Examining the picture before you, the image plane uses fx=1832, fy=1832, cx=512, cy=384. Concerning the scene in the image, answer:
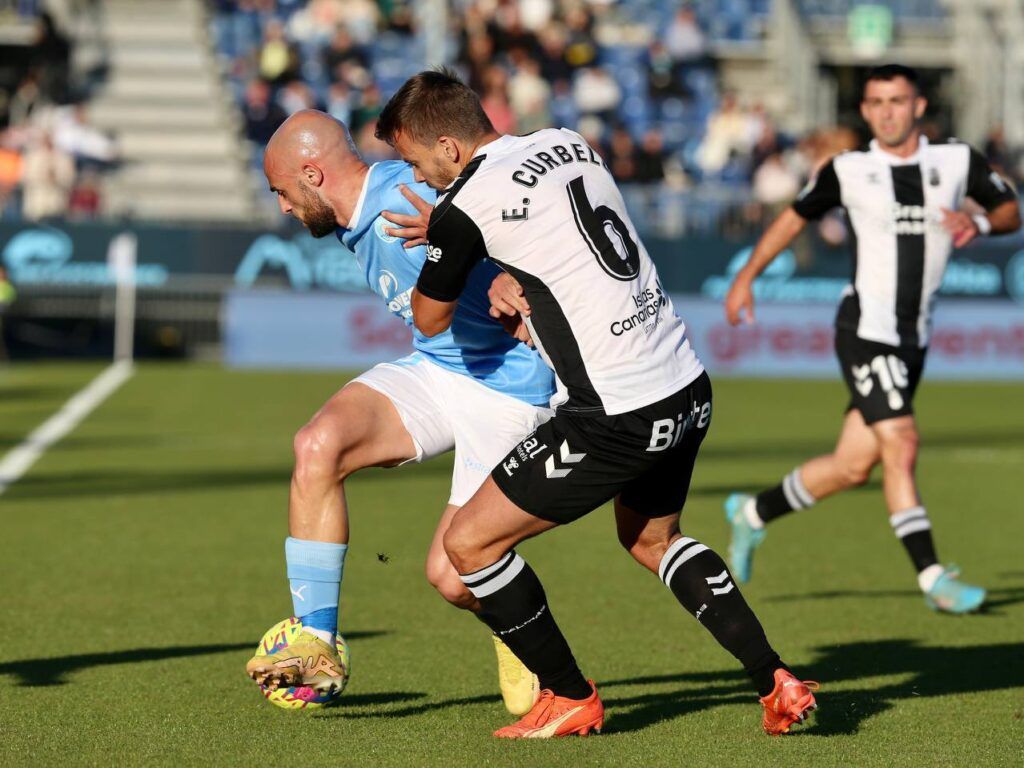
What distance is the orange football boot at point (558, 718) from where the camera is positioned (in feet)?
18.2

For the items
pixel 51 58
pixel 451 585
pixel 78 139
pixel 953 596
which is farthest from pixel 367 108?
pixel 451 585

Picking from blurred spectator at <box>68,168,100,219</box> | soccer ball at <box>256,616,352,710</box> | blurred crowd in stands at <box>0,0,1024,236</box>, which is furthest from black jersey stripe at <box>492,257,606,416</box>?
blurred crowd in stands at <box>0,0,1024,236</box>

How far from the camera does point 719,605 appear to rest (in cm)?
550

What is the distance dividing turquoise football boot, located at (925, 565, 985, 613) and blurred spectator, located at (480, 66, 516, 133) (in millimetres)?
15679

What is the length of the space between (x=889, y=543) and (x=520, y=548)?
2121 mm

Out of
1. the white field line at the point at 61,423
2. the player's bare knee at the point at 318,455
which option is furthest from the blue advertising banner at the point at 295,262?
the player's bare knee at the point at 318,455

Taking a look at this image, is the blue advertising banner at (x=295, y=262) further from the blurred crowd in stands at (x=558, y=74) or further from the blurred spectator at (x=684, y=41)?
the blurred spectator at (x=684, y=41)

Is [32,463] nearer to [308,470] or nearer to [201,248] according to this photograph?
[308,470]

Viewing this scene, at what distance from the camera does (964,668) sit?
680 centimetres

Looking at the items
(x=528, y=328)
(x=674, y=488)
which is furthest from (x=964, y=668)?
(x=528, y=328)

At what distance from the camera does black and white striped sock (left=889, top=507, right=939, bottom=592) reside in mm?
8156

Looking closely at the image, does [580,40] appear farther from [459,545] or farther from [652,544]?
[459,545]

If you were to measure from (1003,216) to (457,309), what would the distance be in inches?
134

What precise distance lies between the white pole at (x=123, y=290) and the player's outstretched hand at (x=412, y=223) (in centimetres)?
1783
